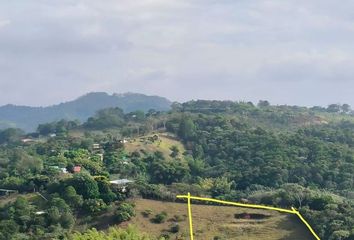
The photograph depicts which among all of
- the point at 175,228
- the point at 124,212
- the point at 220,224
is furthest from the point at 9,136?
the point at 220,224

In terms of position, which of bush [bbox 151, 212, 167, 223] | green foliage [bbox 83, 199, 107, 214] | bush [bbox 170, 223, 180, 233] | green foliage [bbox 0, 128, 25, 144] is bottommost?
bush [bbox 170, 223, 180, 233]

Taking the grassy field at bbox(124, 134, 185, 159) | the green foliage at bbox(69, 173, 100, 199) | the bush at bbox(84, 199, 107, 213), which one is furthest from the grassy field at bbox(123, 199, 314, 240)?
the grassy field at bbox(124, 134, 185, 159)

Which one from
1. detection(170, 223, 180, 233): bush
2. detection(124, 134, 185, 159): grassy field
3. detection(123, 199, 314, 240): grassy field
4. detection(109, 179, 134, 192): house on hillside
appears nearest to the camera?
detection(123, 199, 314, 240): grassy field

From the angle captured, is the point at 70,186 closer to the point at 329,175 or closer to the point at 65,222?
the point at 65,222

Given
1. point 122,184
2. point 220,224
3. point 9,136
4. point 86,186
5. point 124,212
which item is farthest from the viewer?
point 9,136

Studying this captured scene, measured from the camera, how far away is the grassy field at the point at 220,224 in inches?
2275

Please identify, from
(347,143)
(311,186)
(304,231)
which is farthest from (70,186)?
(347,143)

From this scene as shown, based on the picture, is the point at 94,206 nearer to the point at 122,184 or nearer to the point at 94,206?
the point at 94,206

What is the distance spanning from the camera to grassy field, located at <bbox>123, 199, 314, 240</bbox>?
190 ft

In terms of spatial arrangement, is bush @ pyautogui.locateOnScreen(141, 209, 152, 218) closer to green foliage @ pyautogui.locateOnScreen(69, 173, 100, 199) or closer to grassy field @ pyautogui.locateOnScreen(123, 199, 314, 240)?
grassy field @ pyautogui.locateOnScreen(123, 199, 314, 240)

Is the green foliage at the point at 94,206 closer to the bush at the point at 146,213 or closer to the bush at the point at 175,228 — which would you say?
the bush at the point at 146,213

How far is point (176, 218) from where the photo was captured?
62.0 meters

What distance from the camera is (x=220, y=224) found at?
2383 inches

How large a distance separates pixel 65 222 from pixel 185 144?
4628cm
